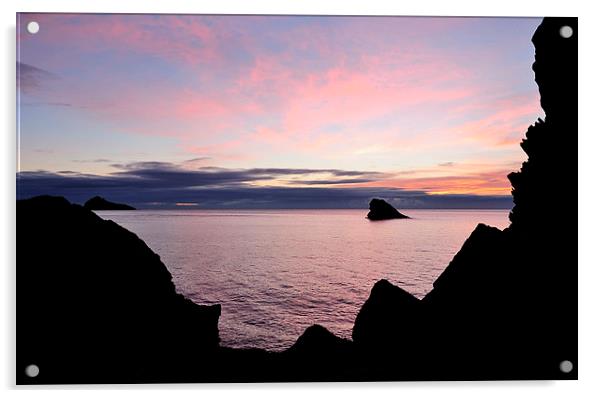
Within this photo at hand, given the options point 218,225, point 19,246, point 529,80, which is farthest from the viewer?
point 218,225

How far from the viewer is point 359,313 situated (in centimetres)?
304

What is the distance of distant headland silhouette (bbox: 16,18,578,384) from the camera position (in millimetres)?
2834

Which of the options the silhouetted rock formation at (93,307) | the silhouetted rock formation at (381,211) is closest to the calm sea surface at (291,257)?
the silhouetted rock formation at (381,211)

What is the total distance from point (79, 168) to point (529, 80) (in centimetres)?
393

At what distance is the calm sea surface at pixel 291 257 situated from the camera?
309 cm

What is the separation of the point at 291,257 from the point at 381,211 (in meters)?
0.98

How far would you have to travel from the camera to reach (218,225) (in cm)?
327

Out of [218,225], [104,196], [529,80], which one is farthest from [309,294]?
[529,80]

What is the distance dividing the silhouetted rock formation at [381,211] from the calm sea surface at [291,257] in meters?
0.05

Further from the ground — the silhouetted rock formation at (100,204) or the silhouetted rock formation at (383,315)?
the silhouetted rock formation at (100,204)

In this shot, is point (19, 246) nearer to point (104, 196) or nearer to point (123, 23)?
point (104, 196)

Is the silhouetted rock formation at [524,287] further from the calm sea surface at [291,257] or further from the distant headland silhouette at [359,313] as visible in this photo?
the calm sea surface at [291,257]

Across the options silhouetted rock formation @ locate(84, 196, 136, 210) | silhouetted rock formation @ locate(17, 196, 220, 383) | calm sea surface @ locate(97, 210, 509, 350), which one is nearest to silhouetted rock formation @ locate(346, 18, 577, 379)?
calm sea surface @ locate(97, 210, 509, 350)

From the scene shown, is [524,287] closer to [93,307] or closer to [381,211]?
[381,211]
